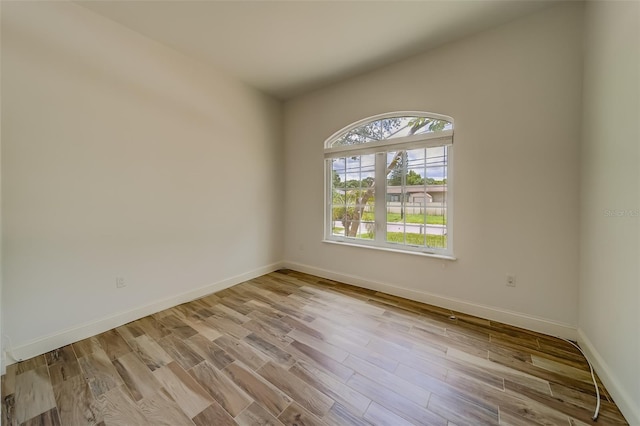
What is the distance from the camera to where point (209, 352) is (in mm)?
1884

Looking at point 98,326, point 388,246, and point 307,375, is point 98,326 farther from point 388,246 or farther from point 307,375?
point 388,246

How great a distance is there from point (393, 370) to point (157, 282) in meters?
2.45

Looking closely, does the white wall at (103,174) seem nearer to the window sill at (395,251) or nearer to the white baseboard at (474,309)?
the window sill at (395,251)

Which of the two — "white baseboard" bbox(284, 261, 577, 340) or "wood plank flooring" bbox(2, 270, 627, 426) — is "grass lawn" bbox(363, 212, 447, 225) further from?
"wood plank flooring" bbox(2, 270, 627, 426)

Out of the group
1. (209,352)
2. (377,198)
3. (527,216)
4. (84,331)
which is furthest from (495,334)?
(84,331)

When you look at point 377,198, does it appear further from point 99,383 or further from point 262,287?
point 99,383

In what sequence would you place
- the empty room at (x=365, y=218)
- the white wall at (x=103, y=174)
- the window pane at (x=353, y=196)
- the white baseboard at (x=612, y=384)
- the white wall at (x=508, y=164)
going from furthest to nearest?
the window pane at (x=353, y=196) → the white wall at (x=508, y=164) → the white wall at (x=103, y=174) → the empty room at (x=365, y=218) → the white baseboard at (x=612, y=384)

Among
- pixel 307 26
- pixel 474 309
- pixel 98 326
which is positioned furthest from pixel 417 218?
pixel 98 326

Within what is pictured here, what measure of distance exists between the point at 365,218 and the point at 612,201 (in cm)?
222

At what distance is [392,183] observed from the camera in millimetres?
3082

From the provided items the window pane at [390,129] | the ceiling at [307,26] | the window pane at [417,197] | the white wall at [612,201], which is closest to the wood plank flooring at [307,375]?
the white wall at [612,201]

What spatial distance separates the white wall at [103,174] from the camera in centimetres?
180

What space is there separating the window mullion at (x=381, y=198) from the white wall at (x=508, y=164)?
1.12ft

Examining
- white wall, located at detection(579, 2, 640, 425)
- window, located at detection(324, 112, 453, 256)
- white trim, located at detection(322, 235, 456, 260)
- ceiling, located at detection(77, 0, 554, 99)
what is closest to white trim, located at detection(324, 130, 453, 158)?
window, located at detection(324, 112, 453, 256)
